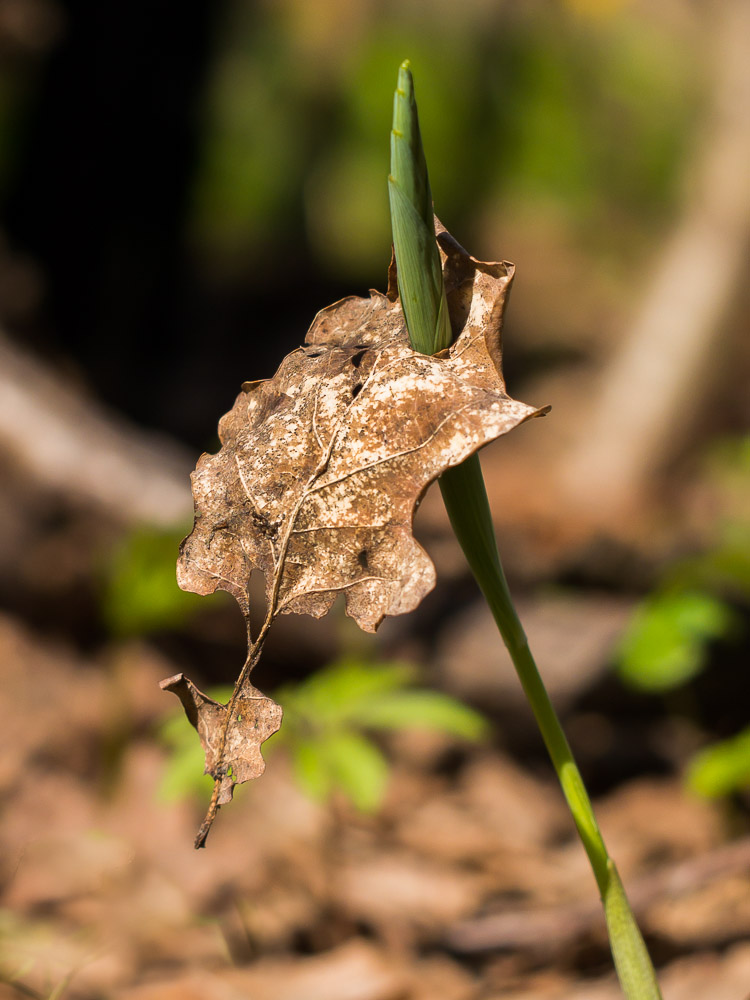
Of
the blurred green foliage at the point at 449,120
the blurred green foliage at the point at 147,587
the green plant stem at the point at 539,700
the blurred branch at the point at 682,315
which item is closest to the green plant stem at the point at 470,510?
the green plant stem at the point at 539,700

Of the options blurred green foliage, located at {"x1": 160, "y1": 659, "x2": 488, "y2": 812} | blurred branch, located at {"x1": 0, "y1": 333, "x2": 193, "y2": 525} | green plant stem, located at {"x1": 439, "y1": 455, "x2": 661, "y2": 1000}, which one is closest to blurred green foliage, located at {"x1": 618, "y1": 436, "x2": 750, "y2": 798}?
blurred green foliage, located at {"x1": 160, "y1": 659, "x2": 488, "y2": 812}

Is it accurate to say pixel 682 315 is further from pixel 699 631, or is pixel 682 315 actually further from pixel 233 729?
pixel 233 729

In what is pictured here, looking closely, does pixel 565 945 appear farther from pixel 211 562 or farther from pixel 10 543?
pixel 10 543

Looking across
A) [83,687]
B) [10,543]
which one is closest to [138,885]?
[83,687]

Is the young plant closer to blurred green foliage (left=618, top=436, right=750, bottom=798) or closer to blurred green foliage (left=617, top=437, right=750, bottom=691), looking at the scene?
blurred green foliage (left=618, top=436, right=750, bottom=798)

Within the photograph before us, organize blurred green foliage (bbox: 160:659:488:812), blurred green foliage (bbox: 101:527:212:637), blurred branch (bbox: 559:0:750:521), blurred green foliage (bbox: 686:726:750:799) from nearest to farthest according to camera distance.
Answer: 1. blurred green foliage (bbox: 686:726:750:799)
2. blurred green foliage (bbox: 160:659:488:812)
3. blurred green foliage (bbox: 101:527:212:637)
4. blurred branch (bbox: 559:0:750:521)

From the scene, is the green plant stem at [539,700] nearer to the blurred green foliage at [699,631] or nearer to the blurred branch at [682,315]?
the blurred green foliage at [699,631]
